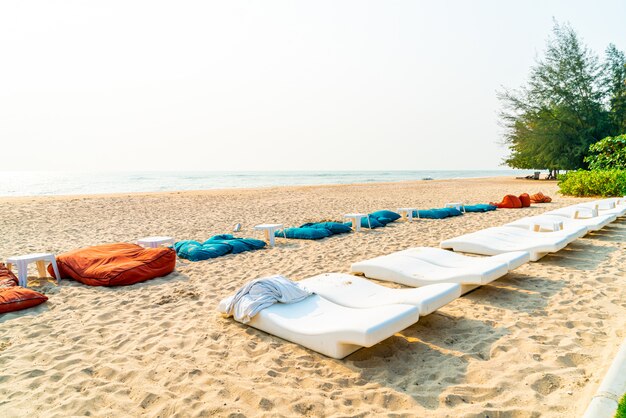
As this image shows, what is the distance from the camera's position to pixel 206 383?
267cm

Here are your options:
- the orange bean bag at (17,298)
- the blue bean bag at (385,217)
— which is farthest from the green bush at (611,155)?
the orange bean bag at (17,298)

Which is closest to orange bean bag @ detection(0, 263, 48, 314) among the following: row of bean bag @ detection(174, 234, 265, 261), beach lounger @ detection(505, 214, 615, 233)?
row of bean bag @ detection(174, 234, 265, 261)

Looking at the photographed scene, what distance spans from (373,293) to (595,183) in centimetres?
1446

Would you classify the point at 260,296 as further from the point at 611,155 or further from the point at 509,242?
the point at 611,155

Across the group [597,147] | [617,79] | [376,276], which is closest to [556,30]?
[617,79]

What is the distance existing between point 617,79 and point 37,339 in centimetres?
3124

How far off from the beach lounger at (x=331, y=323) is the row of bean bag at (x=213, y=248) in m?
3.09

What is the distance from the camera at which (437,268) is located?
4516 mm

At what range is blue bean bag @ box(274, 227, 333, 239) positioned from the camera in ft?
25.6

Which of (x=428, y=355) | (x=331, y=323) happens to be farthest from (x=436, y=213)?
(x=331, y=323)

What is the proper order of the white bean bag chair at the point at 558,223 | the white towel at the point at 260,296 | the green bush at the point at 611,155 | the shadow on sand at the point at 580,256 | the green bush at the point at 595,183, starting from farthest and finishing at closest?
the green bush at the point at 611,155 → the green bush at the point at 595,183 → the white bean bag chair at the point at 558,223 → the shadow on sand at the point at 580,256 → the white towel at the point at 260,296

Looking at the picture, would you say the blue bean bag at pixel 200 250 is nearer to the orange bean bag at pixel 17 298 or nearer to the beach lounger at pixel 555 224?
the orange bean bag at pixel 17 298

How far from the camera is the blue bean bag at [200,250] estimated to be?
6305 mm

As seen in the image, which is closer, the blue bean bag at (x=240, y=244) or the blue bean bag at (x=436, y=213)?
the blue bean bag at (x=240, y=244)
